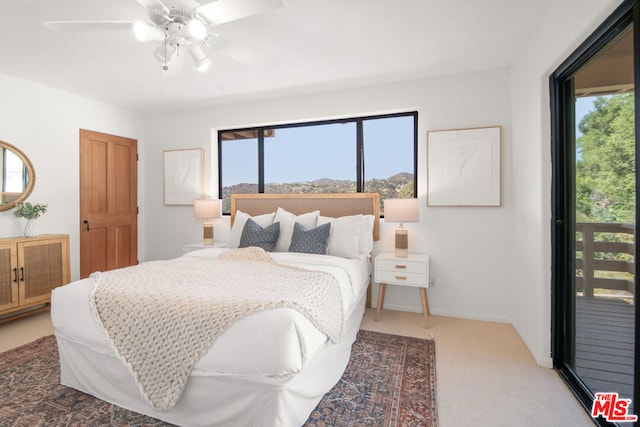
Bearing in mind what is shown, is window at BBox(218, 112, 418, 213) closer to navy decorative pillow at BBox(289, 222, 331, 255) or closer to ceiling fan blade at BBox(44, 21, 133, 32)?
navy decorative pillow at BBox(289, 222, 331, 255)

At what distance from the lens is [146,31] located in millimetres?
1873

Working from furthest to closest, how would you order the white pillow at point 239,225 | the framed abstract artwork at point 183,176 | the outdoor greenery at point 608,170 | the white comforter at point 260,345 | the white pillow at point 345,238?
1. the framed abstract artwork at point 183,176
2. the white pillow at point 239,225
3. the white pillow at point 345,238
4. the outdoor greenery at point 608,170
5. the white comforter at point 260,345

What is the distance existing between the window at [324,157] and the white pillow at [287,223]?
0.64 m

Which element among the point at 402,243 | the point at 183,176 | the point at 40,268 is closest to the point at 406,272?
the point at 402,243

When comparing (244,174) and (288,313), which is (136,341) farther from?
(244,174)

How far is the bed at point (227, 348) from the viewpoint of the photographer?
59.7 inches

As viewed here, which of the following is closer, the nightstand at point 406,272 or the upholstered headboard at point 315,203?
the nightstand at point 406,272

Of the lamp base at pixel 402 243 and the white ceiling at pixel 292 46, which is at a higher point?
the white ceiling at pixel 292 46

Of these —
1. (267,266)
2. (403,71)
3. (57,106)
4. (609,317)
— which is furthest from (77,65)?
(609,317)

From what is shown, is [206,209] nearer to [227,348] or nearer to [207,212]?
[207,212]

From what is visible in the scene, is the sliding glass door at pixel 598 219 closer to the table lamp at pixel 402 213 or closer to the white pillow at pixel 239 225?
the table lamp at pixel 402 213

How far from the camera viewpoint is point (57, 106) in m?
3.85

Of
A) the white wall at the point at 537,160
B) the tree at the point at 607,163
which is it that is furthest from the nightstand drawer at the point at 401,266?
the tree at the point at 607,163

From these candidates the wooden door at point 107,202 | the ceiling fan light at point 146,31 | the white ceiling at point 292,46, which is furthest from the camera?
the wooden door at point 107,202
